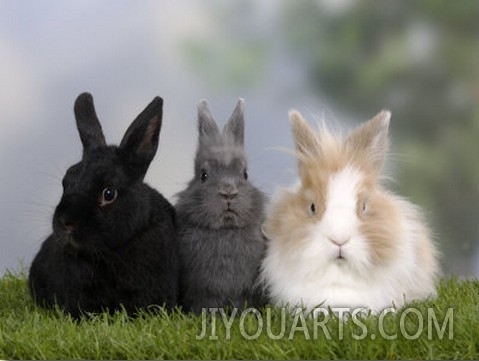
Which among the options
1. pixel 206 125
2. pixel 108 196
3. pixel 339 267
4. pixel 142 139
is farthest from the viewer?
pixel 206 125

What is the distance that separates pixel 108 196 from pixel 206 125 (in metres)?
0.59

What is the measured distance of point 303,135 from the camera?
411 cm

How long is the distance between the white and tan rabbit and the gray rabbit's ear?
38 centimetres

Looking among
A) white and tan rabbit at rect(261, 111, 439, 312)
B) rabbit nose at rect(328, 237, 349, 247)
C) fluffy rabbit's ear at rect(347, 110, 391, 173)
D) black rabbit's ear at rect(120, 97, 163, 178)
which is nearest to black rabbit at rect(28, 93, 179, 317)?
black rabbit's ear at rect(120, 97, 163, 178)

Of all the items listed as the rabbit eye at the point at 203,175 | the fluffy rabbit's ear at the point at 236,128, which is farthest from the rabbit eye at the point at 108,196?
the fluffy rabbit's ear at the point at 236,128

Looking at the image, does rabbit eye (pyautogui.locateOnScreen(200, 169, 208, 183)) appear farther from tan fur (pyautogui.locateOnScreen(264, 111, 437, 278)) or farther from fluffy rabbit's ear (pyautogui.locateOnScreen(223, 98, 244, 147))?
tan fur (pyautogui.locateOnScreen(264, 111, 437, 278))

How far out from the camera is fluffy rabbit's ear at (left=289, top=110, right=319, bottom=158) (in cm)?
410

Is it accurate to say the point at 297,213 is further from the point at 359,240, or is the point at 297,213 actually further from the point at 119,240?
the point at 119,240

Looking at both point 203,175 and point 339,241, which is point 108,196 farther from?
point 339,241

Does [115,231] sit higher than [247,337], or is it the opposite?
[115,231]

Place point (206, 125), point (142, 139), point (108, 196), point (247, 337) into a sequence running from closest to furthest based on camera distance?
point (247, 337) < point (108, 196) < point (142, 139) < point (206, 125)

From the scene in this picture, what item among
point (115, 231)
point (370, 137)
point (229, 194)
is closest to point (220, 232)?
point (229, 194)

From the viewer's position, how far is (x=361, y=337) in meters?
3.62

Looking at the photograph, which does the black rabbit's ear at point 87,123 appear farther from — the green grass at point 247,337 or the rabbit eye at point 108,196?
the green grass at point 247,337
